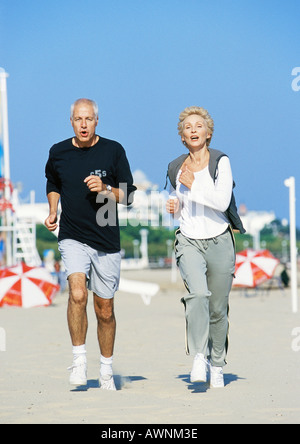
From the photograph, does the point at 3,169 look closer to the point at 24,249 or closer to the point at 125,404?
the point at 24,249

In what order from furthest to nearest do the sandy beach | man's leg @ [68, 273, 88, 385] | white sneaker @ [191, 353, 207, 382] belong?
1. man's leg @ [68, 273, 88, 385]
2. white sneaker @ [191, 353, 207, 382]
3. the sandy beach

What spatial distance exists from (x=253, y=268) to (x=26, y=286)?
5482mm

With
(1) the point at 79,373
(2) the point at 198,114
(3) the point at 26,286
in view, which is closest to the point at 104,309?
(1) the point at 79,373

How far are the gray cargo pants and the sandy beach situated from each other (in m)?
0.29

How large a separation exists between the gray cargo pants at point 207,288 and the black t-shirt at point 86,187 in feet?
1.49

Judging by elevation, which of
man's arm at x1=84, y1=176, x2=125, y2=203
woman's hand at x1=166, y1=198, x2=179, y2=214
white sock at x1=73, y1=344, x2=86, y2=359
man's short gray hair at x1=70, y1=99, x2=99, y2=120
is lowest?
white sock at x1=73, y1=344, x2=86, y2=359

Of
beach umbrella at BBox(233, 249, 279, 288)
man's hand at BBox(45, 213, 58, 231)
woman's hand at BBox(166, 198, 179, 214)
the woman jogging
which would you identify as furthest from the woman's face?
beach umbrella at BBox(233, 249, 279, 288)

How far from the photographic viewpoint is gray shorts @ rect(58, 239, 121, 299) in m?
5.30

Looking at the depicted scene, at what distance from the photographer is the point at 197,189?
17.3ft

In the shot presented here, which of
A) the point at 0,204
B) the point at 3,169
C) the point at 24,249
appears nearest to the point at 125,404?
the point at 0,204

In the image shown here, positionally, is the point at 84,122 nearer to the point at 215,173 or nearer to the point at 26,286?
the point at 215,173

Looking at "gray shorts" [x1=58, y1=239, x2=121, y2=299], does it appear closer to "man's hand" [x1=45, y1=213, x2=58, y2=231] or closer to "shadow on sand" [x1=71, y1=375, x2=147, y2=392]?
"man's hand" [x1=45, y1=213, x2=58, y2=231]

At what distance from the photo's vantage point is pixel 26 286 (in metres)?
14.6
